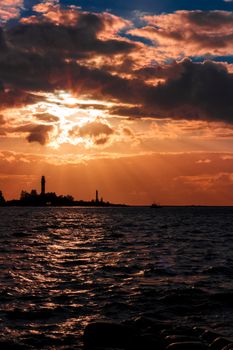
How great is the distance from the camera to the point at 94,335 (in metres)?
16.5

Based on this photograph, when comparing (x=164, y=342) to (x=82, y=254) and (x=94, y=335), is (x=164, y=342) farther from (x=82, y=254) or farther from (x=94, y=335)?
(x=82, y=254)

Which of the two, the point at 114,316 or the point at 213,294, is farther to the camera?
the point at 213,294

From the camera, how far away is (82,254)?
46031mm

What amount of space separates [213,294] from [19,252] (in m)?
A: 25.2

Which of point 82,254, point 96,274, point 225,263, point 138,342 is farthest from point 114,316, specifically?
point 82,254

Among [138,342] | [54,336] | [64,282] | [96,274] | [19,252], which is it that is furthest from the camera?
[19,252]

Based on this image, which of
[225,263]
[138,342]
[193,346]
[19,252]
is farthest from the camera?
[19,252]

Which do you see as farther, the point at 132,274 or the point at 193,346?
the point at 132,274

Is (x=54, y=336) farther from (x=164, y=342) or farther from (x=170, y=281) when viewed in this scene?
(x=170, y=281)

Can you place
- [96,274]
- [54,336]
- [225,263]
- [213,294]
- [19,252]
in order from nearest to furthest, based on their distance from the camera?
1. [54,336]
2. [213,294]
3. [96,274]
4. [225,263]
5. [19,252]

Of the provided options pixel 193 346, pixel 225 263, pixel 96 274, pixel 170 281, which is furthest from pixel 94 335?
pixel 225 263

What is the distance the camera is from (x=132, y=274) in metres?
32.1

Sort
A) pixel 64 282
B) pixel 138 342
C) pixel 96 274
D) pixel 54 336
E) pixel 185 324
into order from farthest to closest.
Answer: pixel 96 274 → pixel 64 282 → pixel 185 324 → pixel 54 336 → pixel 138 342

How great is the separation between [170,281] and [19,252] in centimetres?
2110
